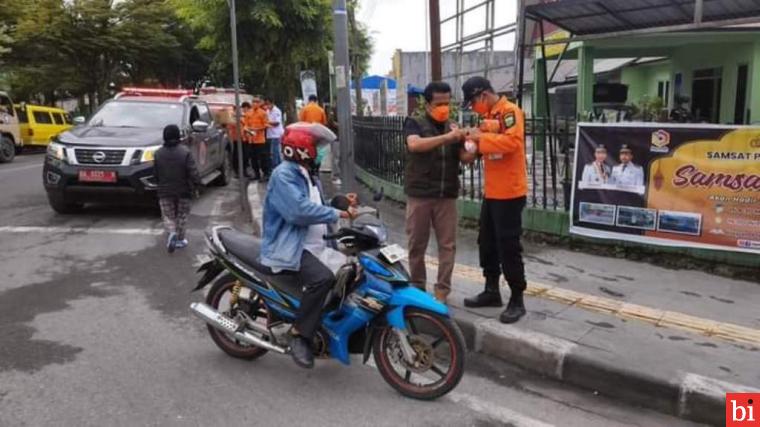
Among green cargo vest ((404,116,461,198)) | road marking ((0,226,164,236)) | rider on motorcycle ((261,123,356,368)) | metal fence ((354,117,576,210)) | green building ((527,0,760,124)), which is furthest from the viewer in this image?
green building ((527,0,760,124))

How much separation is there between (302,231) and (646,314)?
9.11 feet

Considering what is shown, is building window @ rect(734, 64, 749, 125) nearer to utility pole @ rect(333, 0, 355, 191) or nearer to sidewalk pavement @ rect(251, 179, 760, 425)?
sidewalk pavement @ rect(251, 179, 760, 425)

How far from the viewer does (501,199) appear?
4652mm

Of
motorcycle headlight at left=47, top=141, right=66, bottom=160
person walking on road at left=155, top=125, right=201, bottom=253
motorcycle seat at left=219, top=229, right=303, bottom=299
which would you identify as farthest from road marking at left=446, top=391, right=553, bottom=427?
motorcycle headlight at left=47, top=141, right=66, bottom=160

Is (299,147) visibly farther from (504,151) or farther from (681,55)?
(681,55)

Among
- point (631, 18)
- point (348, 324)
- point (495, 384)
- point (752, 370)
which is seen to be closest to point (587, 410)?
point (495, 384)

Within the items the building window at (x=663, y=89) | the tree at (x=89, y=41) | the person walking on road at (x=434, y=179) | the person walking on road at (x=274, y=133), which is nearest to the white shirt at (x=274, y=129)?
the person walking on road at (x=274, y=133)

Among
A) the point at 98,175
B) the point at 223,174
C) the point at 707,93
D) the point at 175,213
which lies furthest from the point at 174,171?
the point at 707,93

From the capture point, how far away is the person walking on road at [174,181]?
7.43m

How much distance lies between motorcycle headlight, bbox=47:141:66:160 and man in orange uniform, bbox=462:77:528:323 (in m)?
6.49

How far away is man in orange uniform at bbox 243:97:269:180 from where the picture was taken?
41.0 ft

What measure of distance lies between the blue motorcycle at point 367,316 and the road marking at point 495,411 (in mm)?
173

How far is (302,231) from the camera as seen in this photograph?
13.1 ft

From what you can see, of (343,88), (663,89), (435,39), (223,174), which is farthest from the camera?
(663,89)
